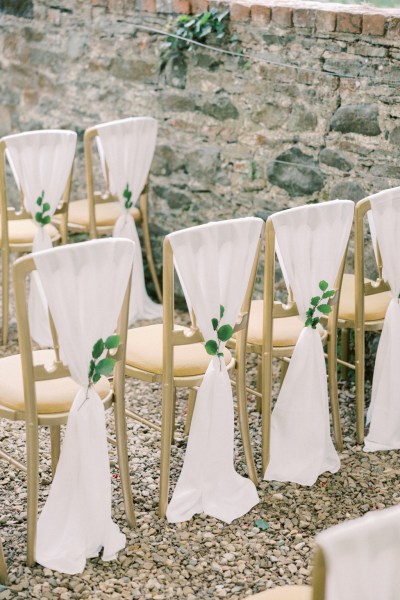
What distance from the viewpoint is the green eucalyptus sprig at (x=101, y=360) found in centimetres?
308

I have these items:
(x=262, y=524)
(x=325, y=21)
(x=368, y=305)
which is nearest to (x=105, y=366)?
(x=262, y=524)

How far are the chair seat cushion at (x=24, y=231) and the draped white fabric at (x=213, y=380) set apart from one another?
182 centimetres

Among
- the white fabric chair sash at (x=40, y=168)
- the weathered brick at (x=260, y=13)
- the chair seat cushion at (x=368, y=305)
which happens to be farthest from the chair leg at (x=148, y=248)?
the chair seat cushion at (x=368, y=305)

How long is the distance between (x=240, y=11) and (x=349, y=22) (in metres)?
0.70

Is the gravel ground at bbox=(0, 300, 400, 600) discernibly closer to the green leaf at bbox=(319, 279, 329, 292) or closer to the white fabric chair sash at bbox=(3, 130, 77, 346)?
the green leaf at bbox=(319, 279, 329, 292)

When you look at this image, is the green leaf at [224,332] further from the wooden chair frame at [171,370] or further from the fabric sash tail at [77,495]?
the fabric sash tail at [77,495]

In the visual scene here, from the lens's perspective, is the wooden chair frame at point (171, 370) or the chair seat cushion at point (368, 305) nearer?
the wooden chair frame at point (171, 370)

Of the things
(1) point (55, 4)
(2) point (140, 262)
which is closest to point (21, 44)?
(1) point (55, 4)

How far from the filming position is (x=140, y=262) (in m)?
5.32

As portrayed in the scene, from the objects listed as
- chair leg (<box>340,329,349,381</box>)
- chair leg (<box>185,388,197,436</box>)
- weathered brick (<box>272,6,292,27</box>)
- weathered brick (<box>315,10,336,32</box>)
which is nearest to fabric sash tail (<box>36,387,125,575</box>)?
chair leg (<box>185,388,197,436</box>)

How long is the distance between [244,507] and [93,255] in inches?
44.3

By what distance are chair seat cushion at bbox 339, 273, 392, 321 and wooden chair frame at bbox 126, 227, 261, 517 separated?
0.70 m

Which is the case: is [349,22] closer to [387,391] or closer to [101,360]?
[387,391]

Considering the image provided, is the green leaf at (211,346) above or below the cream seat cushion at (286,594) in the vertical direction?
above
